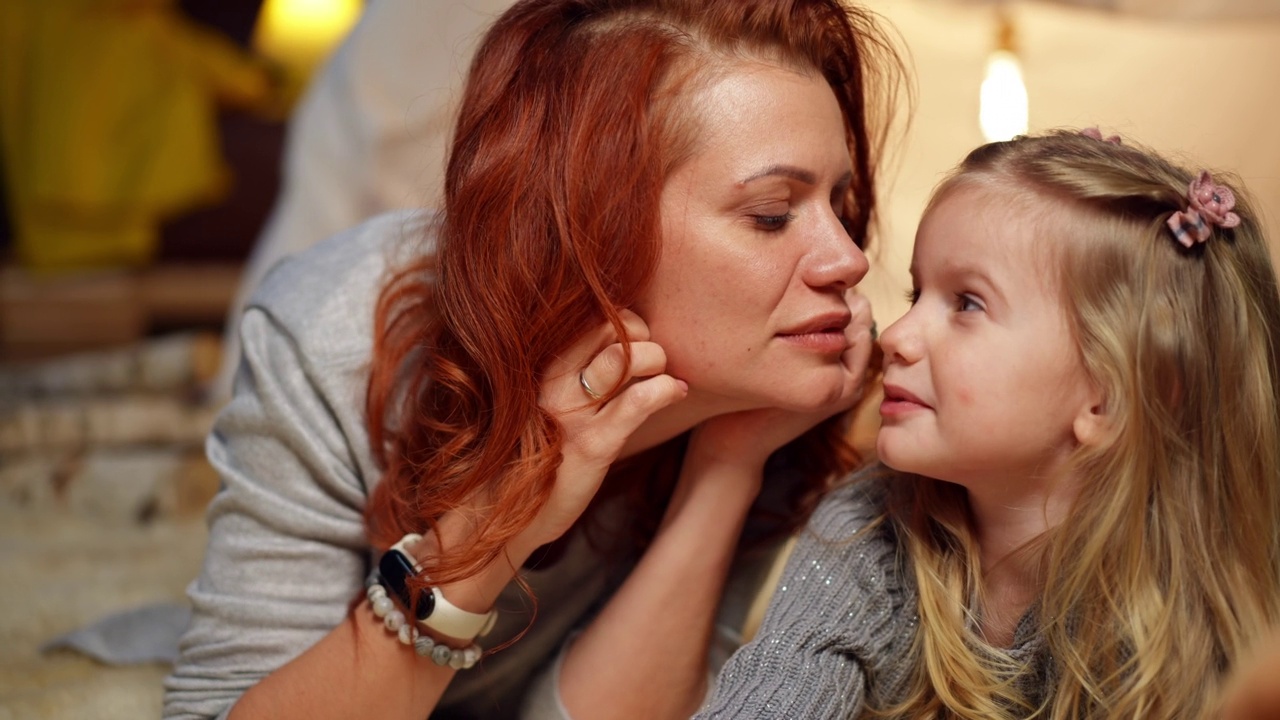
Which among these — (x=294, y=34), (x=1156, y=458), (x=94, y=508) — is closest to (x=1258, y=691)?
(x=1156, y=458)

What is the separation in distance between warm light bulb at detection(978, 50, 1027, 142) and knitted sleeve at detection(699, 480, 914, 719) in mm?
1239

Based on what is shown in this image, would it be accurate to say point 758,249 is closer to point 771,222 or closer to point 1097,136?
point 771,222

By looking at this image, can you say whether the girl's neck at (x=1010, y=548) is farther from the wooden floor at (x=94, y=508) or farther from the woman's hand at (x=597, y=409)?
the wooden floor at (x=94, y=508)

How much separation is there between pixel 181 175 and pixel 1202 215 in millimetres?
2880

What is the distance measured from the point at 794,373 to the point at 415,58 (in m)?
1.27

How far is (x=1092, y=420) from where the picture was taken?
94 cm

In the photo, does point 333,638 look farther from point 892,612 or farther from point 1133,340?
point 1133,340

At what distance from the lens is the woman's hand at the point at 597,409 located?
3.35 ft

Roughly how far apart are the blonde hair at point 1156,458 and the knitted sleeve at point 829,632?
3.4 inches

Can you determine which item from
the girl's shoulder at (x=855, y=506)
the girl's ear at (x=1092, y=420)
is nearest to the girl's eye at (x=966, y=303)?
the girl's ear at (x=1092, y=420)

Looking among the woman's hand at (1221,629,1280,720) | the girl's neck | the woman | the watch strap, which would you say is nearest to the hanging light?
the woman

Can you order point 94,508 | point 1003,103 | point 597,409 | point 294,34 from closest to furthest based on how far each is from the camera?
point 597,409
point 94,508
point 1003,103
point 294,34

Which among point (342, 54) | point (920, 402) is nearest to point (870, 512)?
point (920, 402)

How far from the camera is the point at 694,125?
1.02 metres
